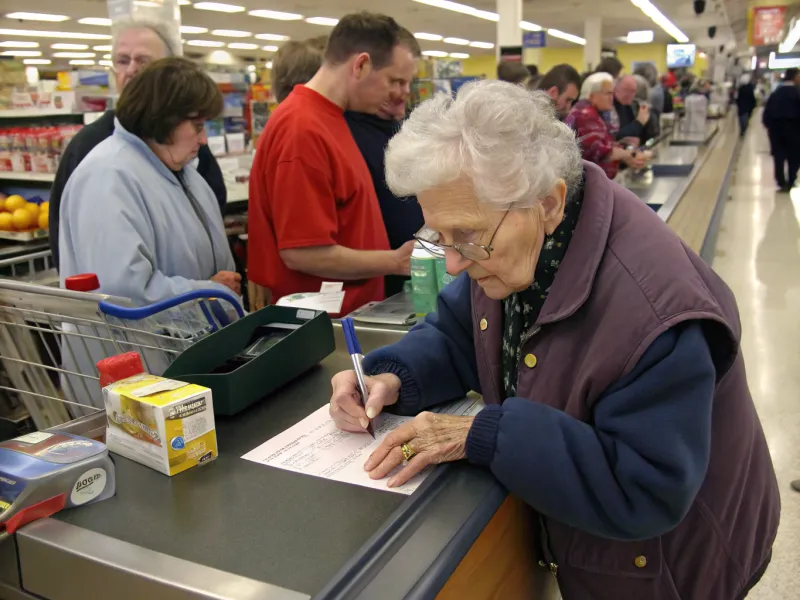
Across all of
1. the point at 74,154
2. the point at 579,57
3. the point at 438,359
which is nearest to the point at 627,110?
the point at 74,154

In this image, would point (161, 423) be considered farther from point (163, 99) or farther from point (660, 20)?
point (660, 20)

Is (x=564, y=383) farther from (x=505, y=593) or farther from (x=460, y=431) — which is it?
(x=505, y=593)

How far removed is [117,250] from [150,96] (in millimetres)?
497

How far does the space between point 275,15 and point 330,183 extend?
1783cm

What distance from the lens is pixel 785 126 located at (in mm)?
11109

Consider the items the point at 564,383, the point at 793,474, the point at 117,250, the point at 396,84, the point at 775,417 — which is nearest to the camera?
the point at 564,383

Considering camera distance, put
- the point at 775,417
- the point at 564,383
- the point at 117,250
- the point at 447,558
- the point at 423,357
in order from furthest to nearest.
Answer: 1. the point at 775,417
2. the point at 117,250
3. the point at 423,357
4. the point at 564,383
5. the point at 447,558

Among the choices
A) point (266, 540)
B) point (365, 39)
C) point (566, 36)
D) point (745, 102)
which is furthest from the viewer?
point (566, 36)

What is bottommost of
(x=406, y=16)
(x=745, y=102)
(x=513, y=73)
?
(x=513, y=73)

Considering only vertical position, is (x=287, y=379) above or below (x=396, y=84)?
below

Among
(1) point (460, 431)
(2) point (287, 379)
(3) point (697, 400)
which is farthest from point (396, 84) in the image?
(3) point (697, 400)

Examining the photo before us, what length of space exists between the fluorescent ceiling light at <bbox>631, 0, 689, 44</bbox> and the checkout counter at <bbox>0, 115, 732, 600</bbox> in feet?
63.1

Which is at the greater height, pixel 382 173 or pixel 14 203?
pixel 382 173

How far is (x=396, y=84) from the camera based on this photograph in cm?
277
